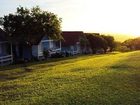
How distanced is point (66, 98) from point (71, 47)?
5078cm

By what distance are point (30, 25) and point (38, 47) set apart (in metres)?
6.98

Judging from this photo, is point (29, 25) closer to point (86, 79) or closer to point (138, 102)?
point (86, 79)

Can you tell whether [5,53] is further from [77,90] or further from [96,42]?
[77,90]

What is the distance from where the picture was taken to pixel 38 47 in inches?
2248

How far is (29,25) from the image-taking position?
50562mm

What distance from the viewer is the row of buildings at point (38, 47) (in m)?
Result: 49.1

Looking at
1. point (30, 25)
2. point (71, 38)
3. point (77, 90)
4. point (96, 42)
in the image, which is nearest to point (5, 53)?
point (30, 25)

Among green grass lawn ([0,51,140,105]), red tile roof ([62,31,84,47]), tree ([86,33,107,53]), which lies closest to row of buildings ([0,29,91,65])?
red tile roof ([62,31,84,47])

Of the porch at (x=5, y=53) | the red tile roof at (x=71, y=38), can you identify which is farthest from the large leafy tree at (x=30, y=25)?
the red tile roof at (x=71, y=38)

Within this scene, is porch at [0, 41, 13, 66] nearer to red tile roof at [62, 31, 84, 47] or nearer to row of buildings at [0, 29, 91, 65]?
row of buildings at [0, 29, 91, 65]

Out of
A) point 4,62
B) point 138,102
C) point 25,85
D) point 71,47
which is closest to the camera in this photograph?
point 138,102

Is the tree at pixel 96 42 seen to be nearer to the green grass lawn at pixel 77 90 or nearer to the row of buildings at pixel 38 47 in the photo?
the row of buildings at pixel 38 47

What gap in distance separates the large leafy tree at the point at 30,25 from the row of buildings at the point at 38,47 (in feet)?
4.55

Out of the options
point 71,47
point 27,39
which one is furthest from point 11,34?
point 71,47
